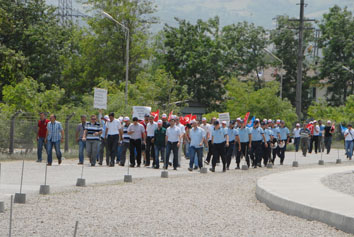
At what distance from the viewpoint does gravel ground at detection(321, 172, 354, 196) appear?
17417 millimetres

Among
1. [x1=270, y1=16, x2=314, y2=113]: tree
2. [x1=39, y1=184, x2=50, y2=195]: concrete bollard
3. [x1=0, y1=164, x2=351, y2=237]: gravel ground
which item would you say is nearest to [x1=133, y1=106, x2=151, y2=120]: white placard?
[x1=0, y1=164, x2=351, y2=237]: gravel ground

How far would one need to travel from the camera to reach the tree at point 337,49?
7719 cm

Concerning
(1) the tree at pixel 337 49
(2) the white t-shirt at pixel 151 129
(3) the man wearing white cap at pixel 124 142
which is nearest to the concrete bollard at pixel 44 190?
(3) the man wearing white cap at pixel 124 142

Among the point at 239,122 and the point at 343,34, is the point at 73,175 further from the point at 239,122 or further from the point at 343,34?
the point at 343,34

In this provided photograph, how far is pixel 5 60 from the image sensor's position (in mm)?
46000

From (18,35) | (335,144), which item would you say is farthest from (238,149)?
(18,35)

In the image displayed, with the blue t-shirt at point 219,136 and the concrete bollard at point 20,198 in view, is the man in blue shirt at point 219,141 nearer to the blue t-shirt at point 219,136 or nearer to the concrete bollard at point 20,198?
the blue t-shirt at point 219,136

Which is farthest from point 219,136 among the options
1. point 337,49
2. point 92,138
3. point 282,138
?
point 337,49

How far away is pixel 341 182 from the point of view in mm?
19734

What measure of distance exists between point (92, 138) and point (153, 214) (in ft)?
43.6

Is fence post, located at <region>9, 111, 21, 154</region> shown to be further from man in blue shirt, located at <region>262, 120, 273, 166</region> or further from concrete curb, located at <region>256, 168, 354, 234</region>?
concrete curb, located at <region>256, 168, 354, 234</region>

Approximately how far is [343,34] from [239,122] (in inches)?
2078

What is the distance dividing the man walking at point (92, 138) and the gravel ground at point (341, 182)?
8.05 meters

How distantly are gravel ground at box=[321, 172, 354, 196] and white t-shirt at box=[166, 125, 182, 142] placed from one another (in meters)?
5.36
